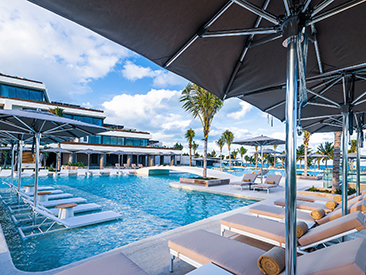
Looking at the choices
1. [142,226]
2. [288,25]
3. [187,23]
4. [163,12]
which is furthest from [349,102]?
[142,226]

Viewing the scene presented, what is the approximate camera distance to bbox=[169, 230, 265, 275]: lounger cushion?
7.52 feet

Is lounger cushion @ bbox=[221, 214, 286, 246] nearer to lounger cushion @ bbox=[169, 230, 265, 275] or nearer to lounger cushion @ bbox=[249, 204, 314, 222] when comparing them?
lounger cushion @ bbox=[169, 230, 265, 275]

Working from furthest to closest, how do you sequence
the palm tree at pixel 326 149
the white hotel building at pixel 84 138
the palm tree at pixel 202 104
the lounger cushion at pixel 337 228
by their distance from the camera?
the palm tree at pixel 326 149
the white hotel building at pixel 84 138
the palm tree at pixel 202 104
the lounger cushion at pixel 337 228

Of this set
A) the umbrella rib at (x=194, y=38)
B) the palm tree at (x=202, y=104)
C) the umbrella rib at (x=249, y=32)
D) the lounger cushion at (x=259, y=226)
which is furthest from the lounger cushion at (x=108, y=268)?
the palm tree at (x=202, y=104)

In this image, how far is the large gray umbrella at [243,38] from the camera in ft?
4.61

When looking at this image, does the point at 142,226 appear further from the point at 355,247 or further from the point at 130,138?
the point at 130,138

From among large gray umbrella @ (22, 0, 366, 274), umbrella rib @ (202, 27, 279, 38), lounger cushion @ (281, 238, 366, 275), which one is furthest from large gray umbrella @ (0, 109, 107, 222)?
lounger cushion @ (281, 238, 366, 275)

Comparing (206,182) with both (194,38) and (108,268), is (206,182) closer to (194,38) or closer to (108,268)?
(108,268)

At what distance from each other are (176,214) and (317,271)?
5.48 meters

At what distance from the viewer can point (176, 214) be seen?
6953 millimetres

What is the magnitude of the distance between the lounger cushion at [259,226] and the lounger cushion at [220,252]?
2.38 ft

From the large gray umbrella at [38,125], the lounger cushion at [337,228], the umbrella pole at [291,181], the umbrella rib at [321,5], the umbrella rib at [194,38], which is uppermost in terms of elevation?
the umbrella rib at [194,38]

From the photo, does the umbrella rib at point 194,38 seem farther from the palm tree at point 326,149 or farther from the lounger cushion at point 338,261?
the palm tree at point 326,149

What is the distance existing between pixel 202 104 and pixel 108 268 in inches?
514
